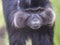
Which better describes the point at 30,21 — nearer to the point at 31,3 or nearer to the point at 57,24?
the point at 31,3

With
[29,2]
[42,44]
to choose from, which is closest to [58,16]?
[42,44]

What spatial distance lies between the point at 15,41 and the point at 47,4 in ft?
1.10

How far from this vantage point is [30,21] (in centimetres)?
222

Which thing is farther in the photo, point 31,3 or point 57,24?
point 57,24

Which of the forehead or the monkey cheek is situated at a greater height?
the forehead

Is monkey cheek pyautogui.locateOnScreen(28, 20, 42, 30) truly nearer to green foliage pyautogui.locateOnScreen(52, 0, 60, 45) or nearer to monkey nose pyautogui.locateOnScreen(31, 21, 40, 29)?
monkey nose pyautogui.locateOnScreen(31, 21, 40, 29)

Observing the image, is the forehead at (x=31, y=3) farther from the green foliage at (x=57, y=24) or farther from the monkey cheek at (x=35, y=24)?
the green foliage at (x=57, y=24)

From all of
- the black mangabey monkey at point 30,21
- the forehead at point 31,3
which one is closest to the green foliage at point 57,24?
the black mangabey monkey at point 30,21

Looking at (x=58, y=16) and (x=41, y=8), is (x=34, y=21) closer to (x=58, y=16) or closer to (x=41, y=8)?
(x=41, y=8)

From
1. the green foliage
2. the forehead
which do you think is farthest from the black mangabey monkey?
the green foliage

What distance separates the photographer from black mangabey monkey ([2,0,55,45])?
7.34 feet

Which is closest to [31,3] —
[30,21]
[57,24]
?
[30,21]

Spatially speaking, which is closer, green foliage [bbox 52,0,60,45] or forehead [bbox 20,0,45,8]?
forehead [bbox 20,0,45,8]

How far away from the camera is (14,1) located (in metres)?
2.38
